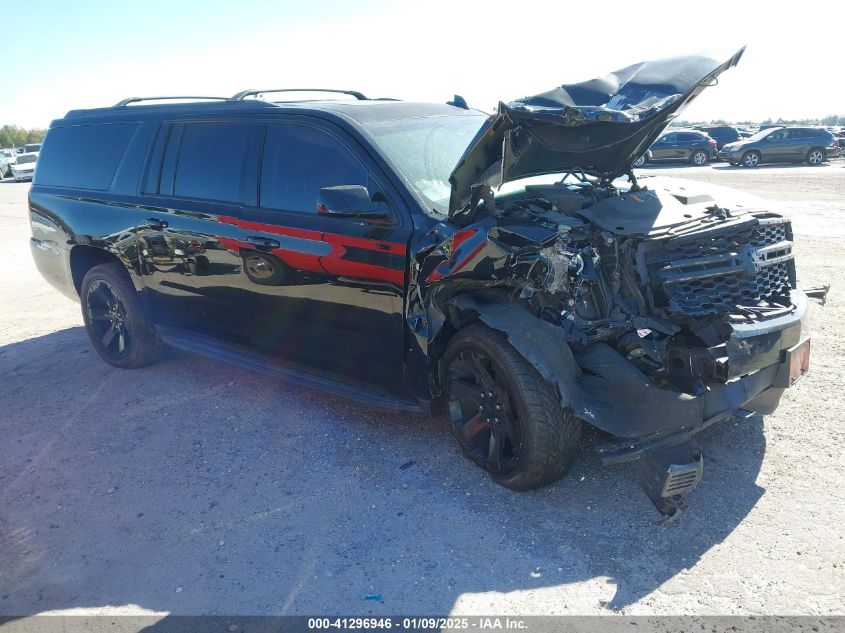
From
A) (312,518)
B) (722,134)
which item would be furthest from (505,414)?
(722,134)

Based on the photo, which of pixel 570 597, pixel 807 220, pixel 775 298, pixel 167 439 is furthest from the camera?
pixel 807 220

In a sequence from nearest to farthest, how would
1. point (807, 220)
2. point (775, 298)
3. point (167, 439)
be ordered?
point (775, 298), point (167, 439), point (807, 220)

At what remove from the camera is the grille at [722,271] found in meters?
3.16

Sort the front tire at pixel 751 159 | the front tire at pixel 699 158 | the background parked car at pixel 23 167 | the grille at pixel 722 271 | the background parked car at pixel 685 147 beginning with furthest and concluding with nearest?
1. the background parked car at pixel 23 167
2. the front tire at pixel 699 158
3. the background parked car at pixel 685 147
4. the front tire at pixel 751 159
5. the grille at pixel 722 271

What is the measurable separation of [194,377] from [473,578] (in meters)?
3.31

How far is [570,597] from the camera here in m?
2.73

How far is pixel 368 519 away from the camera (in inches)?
131

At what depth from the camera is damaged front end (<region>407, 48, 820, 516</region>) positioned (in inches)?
119

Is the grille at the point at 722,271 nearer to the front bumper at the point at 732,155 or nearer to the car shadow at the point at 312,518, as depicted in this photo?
the car shadow at the point at 312,518

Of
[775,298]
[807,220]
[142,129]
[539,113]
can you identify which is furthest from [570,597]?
[807,220]

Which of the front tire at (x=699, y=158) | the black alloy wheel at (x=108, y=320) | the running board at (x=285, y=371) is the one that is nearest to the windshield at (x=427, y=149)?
the running board at (x=285, y=371)

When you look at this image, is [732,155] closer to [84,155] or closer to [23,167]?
[84,155]

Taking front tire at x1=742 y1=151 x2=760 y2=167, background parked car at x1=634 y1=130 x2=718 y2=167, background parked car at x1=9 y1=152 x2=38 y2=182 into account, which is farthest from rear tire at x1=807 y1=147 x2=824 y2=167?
background parked car at x1=9 y1=152 x2=38 y2=182

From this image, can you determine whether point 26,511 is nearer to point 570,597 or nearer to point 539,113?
point 570,597
